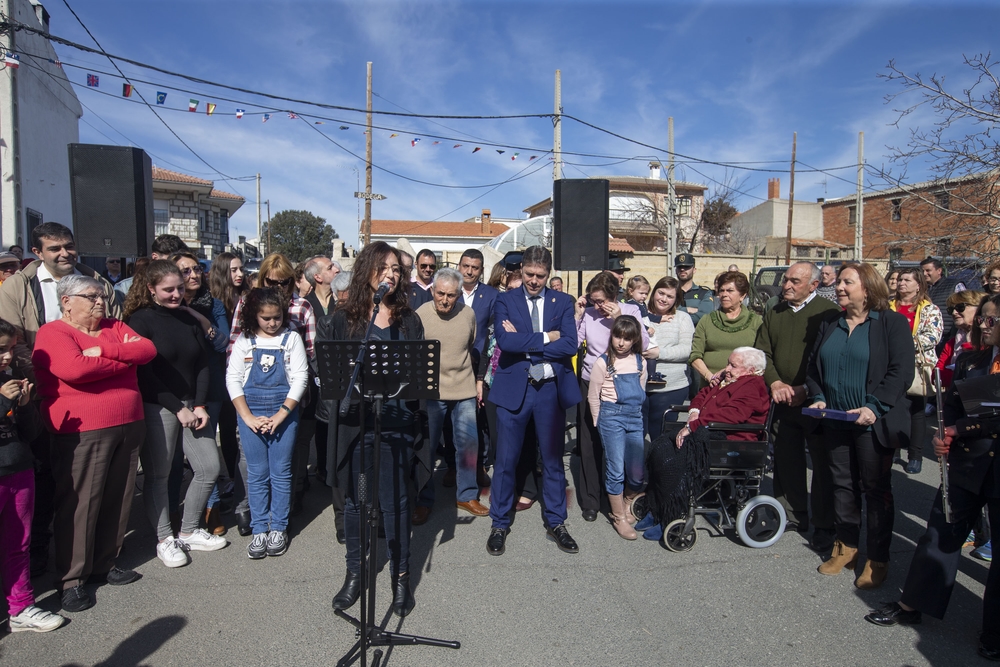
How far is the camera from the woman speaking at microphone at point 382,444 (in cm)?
332

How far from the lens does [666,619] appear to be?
3.31m

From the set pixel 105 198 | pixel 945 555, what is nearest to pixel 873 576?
pixel 945 555

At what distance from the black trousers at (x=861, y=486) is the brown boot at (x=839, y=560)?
A: 0.04 m

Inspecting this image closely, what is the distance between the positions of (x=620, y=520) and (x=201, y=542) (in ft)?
9.72

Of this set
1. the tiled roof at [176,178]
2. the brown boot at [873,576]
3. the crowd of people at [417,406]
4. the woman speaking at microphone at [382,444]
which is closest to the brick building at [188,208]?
the tiled roof at [176,178]

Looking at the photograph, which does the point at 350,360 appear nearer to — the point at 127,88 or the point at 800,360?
the point at 800,360

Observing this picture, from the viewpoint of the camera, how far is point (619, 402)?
446 cm

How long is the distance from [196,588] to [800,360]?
13.9 feet

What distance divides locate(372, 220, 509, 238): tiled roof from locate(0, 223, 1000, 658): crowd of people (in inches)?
1752

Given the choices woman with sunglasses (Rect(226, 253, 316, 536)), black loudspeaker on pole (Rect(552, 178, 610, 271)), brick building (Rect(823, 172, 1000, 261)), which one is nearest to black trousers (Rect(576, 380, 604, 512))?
woman with sunglasses (Rect(226, 253, 316, 536))

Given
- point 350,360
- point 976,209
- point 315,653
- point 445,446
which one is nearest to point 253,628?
point 315,653

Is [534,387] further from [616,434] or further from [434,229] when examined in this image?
[434,229]

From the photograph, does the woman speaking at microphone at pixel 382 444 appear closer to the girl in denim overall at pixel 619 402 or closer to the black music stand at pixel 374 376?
the black music stand at pixel 374 376

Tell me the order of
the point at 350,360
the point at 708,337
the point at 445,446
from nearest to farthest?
the point at 350,360 < the point at 708,337 < the point at 445,446
